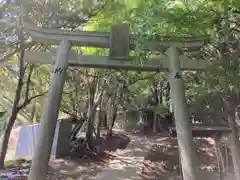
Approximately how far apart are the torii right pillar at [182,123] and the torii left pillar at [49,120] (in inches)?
72.2

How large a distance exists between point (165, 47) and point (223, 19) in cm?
118

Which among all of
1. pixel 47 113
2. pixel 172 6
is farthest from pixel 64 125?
pixel 172 6

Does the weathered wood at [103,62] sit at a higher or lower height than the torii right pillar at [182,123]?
higher

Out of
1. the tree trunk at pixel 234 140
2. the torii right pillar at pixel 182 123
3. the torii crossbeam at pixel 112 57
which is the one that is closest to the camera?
the torii right pillar at pixel 182 123

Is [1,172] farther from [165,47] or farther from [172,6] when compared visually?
[172,6]

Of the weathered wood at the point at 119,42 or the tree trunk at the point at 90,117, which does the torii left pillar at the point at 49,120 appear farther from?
the tree trunk at the point at 90,117

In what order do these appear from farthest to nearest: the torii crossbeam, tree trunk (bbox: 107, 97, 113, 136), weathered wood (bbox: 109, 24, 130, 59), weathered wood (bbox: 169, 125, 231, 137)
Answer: tree trunk (bbox: 107, 97, 113, 136)
weathered wood (bbox: 169, 125, 231, 137)
weathered wood (bbox: 109, 24, 130, 59)
the torii crossbeam

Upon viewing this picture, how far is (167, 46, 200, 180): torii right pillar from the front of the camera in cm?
404

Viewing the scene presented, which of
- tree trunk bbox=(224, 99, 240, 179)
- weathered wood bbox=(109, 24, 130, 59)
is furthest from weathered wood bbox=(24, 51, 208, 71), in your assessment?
tree trunk bbox=(224, 99, 240, 179)

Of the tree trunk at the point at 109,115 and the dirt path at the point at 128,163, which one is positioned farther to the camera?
the tree trunk at the point at 109,115

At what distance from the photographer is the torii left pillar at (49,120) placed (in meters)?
4.04

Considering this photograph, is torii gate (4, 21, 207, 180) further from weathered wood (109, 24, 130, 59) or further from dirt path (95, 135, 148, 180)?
dirt path (95, 135, 148, 180)

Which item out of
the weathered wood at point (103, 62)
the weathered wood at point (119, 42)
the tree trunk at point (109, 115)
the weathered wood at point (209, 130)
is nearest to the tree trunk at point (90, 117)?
the tree trunk at point (109, 115)

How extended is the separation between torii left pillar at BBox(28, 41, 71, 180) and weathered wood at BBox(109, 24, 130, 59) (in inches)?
29.7
